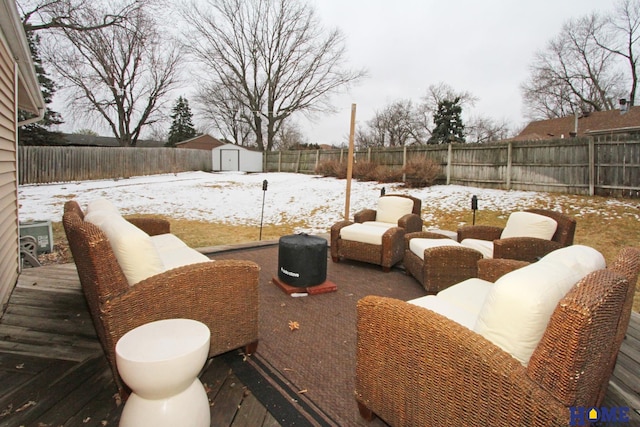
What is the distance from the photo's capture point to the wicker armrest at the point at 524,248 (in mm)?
3244

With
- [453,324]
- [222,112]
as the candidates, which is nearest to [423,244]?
[453,324]

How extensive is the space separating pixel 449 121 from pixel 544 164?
15.1 metres

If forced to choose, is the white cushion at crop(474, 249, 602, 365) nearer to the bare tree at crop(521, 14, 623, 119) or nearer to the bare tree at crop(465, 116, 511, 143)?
the bare tree at crop(521, 14, 623, 119)

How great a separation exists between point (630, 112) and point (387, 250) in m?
18.7

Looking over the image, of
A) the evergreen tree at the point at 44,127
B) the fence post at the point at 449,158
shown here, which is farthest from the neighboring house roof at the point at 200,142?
the fence post at the point at 449,158

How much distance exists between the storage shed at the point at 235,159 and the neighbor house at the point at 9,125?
1678cm

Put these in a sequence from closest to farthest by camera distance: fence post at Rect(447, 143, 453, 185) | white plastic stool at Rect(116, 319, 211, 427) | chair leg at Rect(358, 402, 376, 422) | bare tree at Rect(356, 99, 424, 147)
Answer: white plastic stool at Rect(116, 319, 211, 427) < chair leg at Rect(358, 402, 376, 422) < fence post at Rect(447, 143, 453, 185) < bare tree at Rect(356, 99, 424, 147)

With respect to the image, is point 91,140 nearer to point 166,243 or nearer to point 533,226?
point 166,243

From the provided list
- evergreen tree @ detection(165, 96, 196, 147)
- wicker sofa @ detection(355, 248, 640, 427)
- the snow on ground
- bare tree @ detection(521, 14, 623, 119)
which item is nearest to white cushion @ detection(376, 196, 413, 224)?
the snow on ground

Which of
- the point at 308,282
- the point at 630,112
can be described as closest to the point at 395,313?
the point at 308,282

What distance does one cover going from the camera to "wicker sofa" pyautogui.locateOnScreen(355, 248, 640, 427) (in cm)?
97

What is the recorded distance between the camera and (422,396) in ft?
4.37

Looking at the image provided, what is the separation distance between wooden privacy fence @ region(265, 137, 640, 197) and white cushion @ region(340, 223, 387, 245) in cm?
747

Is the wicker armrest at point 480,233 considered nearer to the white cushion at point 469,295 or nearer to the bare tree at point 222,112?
the white cushion at point 469,295
